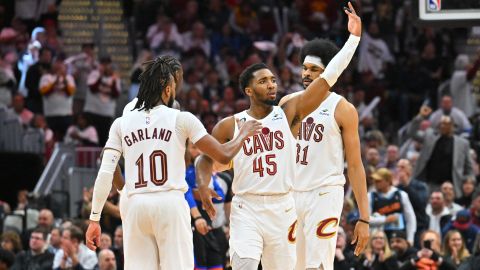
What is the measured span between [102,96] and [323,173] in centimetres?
1232

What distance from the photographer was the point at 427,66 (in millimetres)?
26719

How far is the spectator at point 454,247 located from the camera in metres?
17.2

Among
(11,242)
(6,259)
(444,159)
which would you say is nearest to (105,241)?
(6,259)

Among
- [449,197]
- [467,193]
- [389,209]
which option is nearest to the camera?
[389,209]

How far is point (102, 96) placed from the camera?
78.4 ft

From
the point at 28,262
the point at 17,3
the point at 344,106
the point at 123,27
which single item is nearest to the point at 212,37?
the point at 123,27

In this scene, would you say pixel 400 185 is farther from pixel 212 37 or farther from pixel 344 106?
pixel 212 37

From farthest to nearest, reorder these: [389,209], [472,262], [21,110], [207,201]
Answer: [21,110]
[389,209]
[472,262]
[207,201]

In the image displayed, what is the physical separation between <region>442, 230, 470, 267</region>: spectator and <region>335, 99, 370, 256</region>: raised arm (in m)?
5.47

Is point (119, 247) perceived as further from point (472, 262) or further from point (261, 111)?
point (261, 111)

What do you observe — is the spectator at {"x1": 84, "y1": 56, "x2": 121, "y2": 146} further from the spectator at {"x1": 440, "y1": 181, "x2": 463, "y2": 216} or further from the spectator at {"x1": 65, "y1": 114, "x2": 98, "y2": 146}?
the spectator at {"x1": 440, "y1": 181, "x2": 463, "y2": 216}

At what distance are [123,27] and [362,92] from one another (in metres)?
6.10

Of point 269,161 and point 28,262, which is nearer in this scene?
point 269,161

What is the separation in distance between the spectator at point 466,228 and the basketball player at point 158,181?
8060 mm
